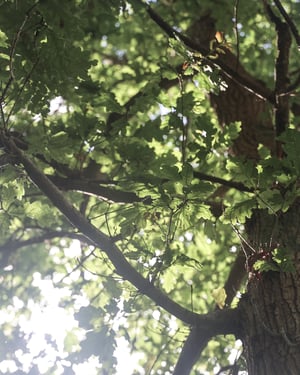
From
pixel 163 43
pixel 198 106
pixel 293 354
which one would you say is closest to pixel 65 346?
pixel 293 354

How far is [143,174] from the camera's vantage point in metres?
2.12

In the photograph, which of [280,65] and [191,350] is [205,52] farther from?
[191,350]

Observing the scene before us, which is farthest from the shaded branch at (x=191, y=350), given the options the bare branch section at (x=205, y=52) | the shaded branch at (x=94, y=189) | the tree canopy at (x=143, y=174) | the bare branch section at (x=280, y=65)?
the bare branch section at (x=205, y=52)

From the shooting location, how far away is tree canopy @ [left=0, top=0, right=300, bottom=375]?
201cm

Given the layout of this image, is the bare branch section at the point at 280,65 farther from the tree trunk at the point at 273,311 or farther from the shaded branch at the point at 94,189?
the shaded branch at the point at 94,189

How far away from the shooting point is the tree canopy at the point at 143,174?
201 cm

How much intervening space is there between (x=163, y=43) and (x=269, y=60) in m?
1.28

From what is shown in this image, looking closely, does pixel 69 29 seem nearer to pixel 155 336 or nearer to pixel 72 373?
pixel 72 373

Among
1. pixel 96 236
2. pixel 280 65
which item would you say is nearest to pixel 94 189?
pixel 96 236

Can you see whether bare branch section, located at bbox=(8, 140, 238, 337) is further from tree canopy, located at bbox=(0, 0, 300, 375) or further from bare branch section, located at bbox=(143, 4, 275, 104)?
bare branch section, located at bbox=(143, 4, 275, 104)

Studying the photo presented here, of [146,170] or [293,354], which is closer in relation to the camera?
[293,354]

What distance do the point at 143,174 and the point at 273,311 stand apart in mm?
1006

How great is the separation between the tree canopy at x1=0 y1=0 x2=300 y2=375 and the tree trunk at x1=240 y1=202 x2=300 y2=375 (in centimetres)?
7

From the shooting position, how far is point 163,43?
473 cm
